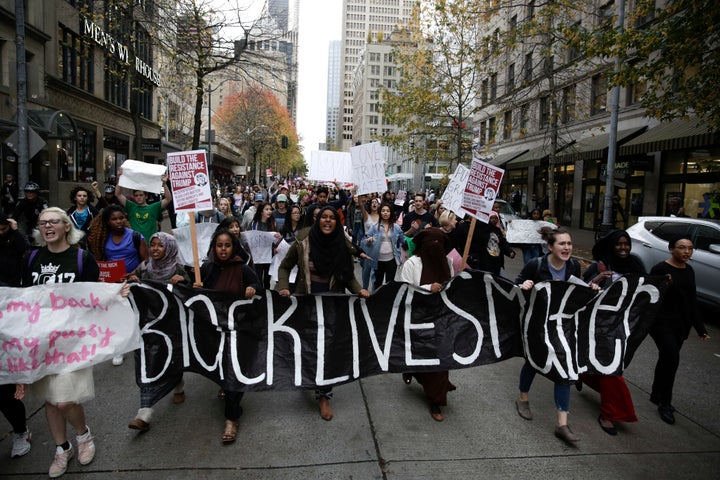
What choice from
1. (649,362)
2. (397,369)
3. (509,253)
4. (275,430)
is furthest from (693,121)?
(275,430)

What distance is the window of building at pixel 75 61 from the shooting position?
22875 mm

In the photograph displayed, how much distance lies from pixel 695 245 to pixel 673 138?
9.53 meters

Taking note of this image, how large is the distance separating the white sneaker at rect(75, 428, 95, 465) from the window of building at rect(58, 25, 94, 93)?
2299 cm

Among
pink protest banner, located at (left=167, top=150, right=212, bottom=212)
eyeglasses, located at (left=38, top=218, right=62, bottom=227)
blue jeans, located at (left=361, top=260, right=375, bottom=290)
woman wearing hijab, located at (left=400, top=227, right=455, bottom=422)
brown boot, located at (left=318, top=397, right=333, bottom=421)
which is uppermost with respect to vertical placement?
pink protest banner, located at (left=167, top=150, right=212, bottom=212)

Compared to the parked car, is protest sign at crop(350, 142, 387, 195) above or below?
above

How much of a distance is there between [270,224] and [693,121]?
49.1 ft

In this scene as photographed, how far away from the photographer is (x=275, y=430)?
13.2 feet

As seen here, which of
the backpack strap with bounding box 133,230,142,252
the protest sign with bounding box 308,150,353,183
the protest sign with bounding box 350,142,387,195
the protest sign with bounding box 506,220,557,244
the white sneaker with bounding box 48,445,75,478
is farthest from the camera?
the protest sign with bounding box 308,150,353,183

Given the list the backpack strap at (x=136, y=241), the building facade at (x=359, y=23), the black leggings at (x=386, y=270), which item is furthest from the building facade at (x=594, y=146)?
the building facade at (x=359, y=23)

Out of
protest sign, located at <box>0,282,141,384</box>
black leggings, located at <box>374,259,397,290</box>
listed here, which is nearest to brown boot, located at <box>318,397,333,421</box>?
protest sign, located at <box>0,282,141,384</box>

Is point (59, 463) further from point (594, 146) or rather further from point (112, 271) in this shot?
point (594, 146)

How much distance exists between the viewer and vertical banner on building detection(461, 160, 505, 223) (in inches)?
233

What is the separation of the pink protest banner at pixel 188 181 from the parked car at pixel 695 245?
639 centimetres

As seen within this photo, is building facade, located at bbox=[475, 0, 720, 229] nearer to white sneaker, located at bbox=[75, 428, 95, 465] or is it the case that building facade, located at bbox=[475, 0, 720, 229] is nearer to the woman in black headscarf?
the woman in black headscarf
